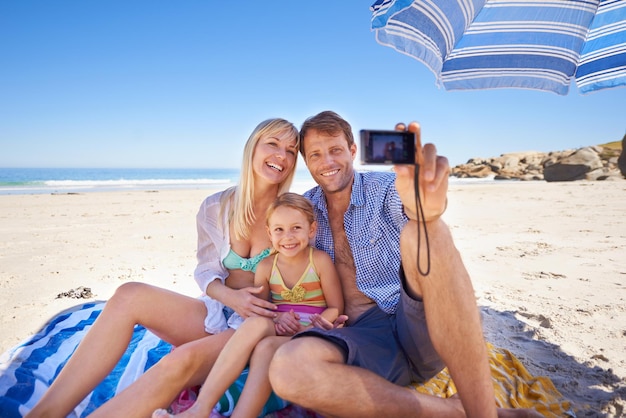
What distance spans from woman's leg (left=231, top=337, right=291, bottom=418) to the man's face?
4.05 ft

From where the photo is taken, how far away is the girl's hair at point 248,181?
296 centimetres

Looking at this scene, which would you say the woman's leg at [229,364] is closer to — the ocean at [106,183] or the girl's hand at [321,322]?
the girl's hand at [321,322]

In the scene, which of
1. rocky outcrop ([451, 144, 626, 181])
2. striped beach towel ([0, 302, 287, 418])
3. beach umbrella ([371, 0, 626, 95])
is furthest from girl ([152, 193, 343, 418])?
rocky outcrop ([451, 144, 626, 181])

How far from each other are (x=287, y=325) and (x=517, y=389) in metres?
1.52

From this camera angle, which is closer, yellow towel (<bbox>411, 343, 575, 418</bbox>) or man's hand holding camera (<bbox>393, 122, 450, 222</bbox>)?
man's hand holding camera (<bbox>393, 122, 450, 222</bbox>)

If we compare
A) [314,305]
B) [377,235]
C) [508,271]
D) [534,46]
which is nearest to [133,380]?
[314,305]

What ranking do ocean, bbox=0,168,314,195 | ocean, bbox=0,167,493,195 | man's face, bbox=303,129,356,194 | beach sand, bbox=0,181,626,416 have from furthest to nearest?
ocean, bbox=0,168,314,195 → ocean, bbox=0,167,493,195 → beach sand, bbox=0,181,626,416 → man's face, bbox=303,129,356,194

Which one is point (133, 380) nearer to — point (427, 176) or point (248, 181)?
point (248, 181)

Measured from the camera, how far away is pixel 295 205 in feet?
9.23

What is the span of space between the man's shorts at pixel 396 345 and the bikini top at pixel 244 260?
89 centimetres

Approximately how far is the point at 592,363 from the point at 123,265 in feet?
18.2

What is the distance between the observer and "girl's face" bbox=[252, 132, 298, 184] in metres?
2.98

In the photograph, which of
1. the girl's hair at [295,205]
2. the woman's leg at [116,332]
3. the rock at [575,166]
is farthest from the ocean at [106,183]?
the rock at [575,166]

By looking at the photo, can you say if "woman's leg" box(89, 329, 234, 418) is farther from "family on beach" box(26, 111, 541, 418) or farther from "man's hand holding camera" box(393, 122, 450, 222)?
"man's hand holding camera" box(393, 122, 450, 222)
